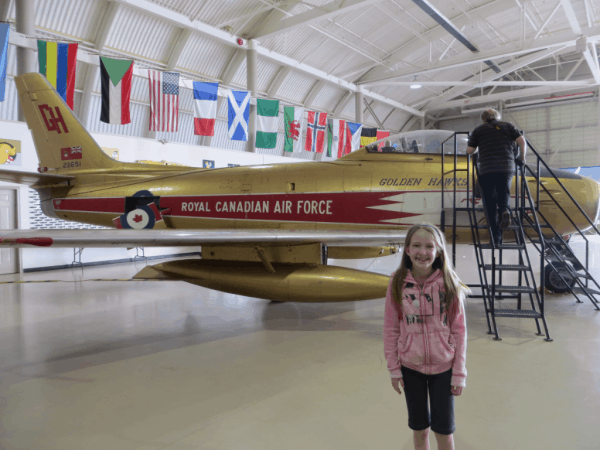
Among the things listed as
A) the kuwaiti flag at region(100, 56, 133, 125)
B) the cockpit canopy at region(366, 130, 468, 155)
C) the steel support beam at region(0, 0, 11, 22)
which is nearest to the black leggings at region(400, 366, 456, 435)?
the cockpit canopy at region(366, 130, 468, 155)

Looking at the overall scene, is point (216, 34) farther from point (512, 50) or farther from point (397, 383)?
point (397, 383)

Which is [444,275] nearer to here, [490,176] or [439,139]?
[490,176]

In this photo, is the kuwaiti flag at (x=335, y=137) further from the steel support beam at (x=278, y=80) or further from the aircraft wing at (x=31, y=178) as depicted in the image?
the aircraft wing at (x=31, y=178)

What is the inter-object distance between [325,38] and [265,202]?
46.7ft

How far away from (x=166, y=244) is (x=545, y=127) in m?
28.6

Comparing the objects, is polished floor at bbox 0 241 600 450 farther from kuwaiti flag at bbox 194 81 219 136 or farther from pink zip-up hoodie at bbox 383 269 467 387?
kuwaiti flag at bbox 194 81 219 136

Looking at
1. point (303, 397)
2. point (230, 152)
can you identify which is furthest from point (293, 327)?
point (230, 152)

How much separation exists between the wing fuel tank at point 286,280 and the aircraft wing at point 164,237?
503mm

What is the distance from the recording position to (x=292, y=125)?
1580cm

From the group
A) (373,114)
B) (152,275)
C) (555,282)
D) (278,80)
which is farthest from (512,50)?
(152,275)

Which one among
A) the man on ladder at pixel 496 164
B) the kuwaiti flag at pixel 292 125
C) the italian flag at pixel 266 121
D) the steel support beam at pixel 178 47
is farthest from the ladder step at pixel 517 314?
the steel support beam at pixel 178 47

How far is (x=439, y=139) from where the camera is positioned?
5984 millimetres

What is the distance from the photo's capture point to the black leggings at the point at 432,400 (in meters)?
1.93

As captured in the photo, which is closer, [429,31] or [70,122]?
[70,122]
